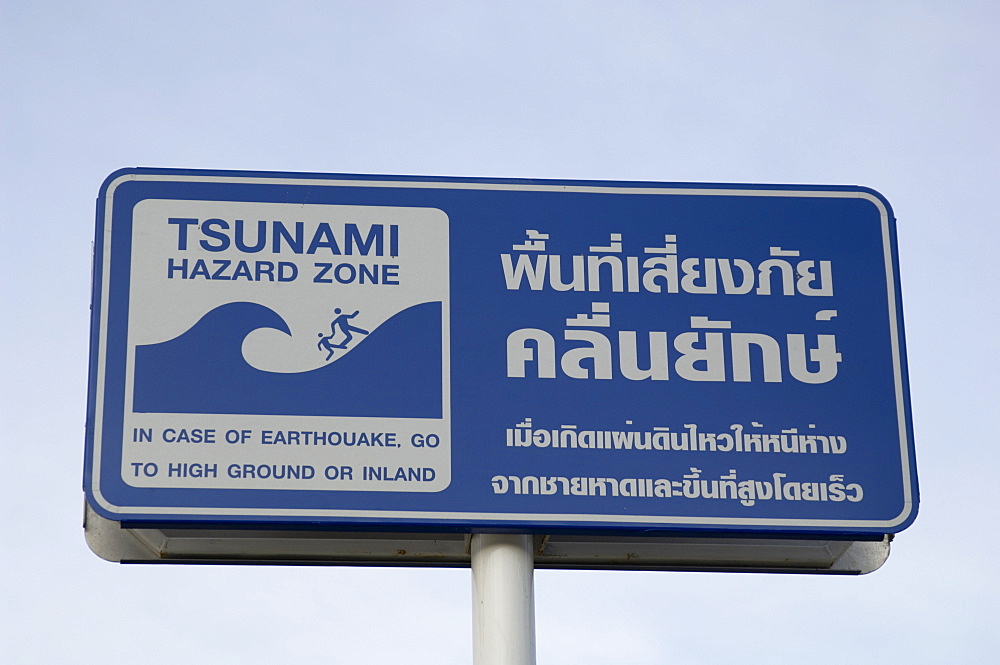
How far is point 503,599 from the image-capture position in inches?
224

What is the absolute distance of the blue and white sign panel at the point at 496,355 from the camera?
5570mm

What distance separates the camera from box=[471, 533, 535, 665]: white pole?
557 centimetres

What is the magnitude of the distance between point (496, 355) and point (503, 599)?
885 millimetres

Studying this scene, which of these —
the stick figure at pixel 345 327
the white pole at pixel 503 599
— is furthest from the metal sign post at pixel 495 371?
the white pole at pixel 503 599

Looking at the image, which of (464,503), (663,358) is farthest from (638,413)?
(464,503)

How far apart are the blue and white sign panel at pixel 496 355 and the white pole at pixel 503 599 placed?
0.23 metres

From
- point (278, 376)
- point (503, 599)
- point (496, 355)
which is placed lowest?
point (503, 599)

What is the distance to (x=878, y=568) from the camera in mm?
6062

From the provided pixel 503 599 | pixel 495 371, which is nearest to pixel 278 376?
pixel 495 371

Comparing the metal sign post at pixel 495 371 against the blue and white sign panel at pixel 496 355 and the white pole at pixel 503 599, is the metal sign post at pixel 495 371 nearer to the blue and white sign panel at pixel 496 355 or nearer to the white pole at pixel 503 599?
the blue and white sign panel at pixel 496 355

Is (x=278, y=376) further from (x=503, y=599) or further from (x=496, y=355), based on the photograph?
(x=503, y=599)

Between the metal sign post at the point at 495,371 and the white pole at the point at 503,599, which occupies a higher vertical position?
the metal sign post at the point at 495,371

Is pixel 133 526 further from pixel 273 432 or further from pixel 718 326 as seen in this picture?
pixel 718 326

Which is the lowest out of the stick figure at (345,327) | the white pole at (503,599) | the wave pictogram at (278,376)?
the white pole at (503,599)
